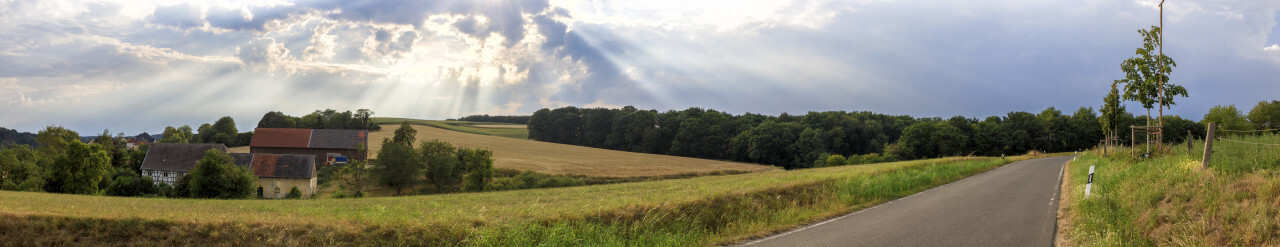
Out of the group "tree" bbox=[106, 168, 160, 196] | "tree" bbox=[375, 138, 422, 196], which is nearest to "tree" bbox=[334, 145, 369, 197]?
"tree" bbox=[375, 138, 422, 196]

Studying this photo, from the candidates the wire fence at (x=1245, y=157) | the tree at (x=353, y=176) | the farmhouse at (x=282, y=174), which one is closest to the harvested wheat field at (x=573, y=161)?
the tree at (x=353, y=176)

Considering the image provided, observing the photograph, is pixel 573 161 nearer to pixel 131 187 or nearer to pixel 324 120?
pixel 131 187

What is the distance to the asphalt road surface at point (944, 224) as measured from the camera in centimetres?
891

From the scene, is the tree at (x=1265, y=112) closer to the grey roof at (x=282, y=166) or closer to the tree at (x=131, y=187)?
the grey roof at (x=282, y=166)

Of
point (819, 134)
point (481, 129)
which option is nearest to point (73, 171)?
point (481, 129)

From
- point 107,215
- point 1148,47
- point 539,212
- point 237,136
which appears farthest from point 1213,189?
point 237,136

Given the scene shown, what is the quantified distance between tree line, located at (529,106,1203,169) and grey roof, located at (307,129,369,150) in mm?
37771

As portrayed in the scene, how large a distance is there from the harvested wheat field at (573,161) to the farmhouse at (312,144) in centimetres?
284

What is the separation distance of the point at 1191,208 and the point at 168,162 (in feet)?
238

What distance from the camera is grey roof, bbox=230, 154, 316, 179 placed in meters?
51.0

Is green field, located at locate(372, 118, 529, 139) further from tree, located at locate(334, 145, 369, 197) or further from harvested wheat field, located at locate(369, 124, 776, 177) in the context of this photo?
tree, located at locate(334, 145, 369, 197)

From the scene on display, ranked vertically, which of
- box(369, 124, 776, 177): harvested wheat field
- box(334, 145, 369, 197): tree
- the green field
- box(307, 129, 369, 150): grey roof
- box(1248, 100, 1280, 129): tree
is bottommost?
box(334, 145, 369, 197): tree

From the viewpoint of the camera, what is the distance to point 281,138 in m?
71.6

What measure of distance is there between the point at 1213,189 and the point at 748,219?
712cm
